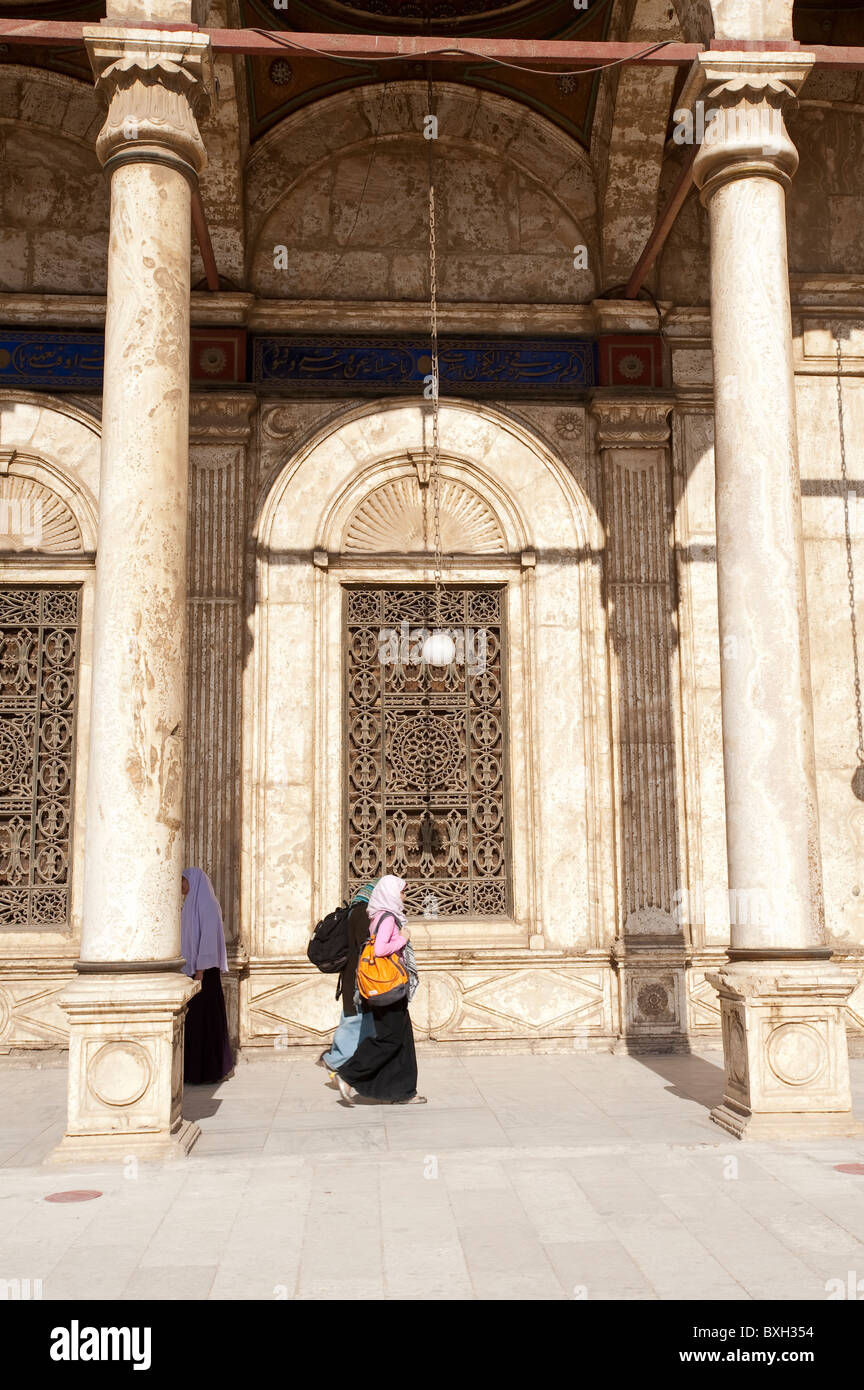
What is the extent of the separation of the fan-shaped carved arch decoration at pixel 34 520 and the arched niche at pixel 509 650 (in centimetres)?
158

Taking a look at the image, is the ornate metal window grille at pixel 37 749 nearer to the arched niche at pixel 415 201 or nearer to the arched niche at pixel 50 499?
the arched niche at pixel 50 499

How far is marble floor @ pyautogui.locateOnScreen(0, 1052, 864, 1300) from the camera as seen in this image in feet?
14.3

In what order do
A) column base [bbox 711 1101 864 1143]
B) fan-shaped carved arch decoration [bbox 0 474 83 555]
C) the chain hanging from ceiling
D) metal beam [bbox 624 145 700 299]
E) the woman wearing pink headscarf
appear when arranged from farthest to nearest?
the chain hanging from ceiling → fan-shaped carved arch decoration [bbox 0 474 83 555] → metal beam [bbox 624 145 700 299] → the woman wearing pink headscarf → column base [bbox 711 1101 864 1143]

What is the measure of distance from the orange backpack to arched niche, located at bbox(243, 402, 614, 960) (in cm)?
223

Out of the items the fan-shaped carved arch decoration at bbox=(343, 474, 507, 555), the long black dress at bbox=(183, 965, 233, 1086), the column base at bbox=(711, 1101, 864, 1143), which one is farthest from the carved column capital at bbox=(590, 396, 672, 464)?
the column base at bbox=(711, 1101, 864, 1143)

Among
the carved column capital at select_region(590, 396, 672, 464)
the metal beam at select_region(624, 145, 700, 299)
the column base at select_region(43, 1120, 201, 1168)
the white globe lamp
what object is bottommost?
the column base at select_region(43, 1120, 201, 1168)

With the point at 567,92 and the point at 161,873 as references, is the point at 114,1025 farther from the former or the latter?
the point at 567,92

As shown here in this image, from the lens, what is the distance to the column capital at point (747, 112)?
7.63 m

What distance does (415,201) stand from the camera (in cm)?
1134

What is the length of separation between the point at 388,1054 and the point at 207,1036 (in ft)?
4.91

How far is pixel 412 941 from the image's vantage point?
10227 millimetres

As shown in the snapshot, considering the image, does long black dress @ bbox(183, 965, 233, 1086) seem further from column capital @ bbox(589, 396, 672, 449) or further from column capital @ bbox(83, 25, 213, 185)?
column capital @ bbox(589, 396, 672, 449)

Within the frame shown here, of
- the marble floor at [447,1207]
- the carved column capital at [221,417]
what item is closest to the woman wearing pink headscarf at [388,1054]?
the marble floor at [447,1207]
